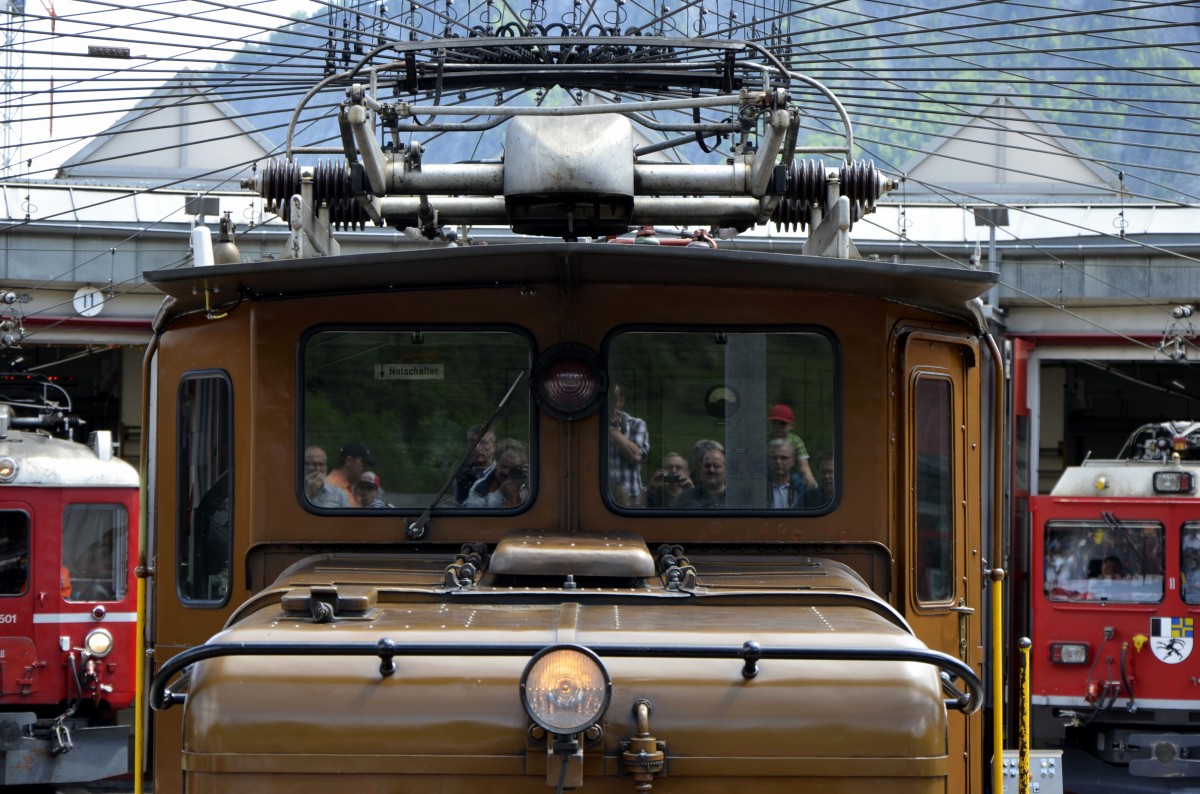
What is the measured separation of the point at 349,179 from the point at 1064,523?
1112cm

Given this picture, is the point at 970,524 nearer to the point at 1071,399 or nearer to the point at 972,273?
the point at 972,273

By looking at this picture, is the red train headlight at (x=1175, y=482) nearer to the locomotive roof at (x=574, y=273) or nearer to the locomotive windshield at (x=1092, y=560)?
the locomotive windshield at (x=1092, y=560)

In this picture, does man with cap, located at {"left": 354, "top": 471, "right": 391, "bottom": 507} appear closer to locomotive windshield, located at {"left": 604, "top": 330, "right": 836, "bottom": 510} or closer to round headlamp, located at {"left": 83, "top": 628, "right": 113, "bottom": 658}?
locomotive windshield, located at {"left": 604, "top": 330, "right": 836, "bottom": 510}

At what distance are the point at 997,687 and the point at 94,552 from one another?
38.7 feet

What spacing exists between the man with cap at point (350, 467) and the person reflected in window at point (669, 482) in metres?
0.85

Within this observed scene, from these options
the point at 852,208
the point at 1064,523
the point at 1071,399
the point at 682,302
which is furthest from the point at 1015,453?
the point at 682,302

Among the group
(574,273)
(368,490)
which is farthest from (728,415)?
(368,490)

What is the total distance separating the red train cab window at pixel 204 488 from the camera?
4.86m

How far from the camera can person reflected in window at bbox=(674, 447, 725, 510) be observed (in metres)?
4.76

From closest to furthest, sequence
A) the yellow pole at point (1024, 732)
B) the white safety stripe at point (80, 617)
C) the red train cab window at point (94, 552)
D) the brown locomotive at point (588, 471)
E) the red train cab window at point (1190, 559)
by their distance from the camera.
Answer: the brown locomotive at point (588, 471), the yellow pole at point (1024, 732), the white safety stripe at point (80, 617), the red train cab window at point (94, 552), the red train cab window at point (1190, 559)

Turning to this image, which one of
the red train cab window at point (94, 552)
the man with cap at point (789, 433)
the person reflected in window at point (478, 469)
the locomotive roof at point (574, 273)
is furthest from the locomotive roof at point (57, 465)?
the man with cap at point (789, 433)

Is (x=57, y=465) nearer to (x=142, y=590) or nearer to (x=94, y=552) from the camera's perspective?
(x=94, y=552)

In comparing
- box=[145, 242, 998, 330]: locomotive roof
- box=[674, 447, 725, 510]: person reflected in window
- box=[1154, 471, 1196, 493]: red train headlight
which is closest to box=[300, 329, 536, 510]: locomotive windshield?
box=[145, 242, 998, 330]: locomotive roof

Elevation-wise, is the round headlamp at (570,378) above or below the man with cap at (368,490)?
above
